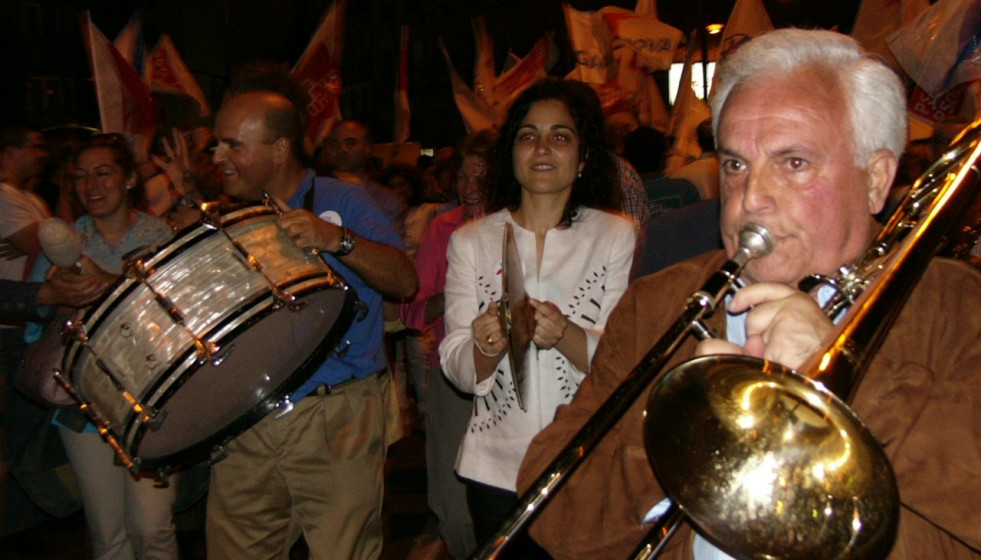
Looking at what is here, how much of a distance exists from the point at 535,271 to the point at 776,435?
5.37 ft

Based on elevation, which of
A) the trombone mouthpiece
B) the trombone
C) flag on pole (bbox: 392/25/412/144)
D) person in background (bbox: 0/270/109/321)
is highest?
the trombone mouthpiece

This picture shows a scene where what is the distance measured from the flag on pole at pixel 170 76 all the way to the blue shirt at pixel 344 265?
609cm

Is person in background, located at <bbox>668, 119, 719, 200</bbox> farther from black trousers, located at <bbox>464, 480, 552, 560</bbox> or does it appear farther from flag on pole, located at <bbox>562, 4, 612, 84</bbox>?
flag on pole, located at <bbox>562, 4, 612, 84</bbox>

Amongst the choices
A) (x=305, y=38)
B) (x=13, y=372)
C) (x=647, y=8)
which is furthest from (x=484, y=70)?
(x=305, y=38)

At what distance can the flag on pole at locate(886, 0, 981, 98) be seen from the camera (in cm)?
462

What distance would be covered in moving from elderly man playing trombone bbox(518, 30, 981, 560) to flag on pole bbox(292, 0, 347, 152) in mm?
7296

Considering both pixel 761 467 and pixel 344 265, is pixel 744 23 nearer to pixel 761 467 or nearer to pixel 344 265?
pixel 344 265

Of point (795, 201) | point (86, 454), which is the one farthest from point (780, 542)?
point (86, 454)

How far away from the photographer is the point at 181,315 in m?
2.83

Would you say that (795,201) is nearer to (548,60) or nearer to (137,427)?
(137,427)

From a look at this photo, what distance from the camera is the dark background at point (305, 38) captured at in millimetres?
25500

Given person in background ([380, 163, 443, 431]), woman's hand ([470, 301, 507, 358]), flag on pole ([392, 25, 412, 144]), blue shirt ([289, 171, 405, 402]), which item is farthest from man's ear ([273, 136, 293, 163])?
flag on pole ([392, 25, 412, 144])

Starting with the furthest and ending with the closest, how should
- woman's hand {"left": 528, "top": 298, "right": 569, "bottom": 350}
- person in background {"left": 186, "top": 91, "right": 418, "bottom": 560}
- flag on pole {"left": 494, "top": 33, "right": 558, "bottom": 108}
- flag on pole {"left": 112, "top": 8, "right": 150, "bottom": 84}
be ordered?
flag on pole {"left": 494, "top": 33, "right": 558, "bottom": 108}, flag on pole {"left": 112, "top": 8, "right": 150, "bottom": 84}, person in background {"left": 186, "top": 91, "right": 418, "bottom": 560}, woman's hand {"left": 528, "top": 298, "right": 569, "bottom": 350}

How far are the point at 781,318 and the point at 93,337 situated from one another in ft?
7.34
